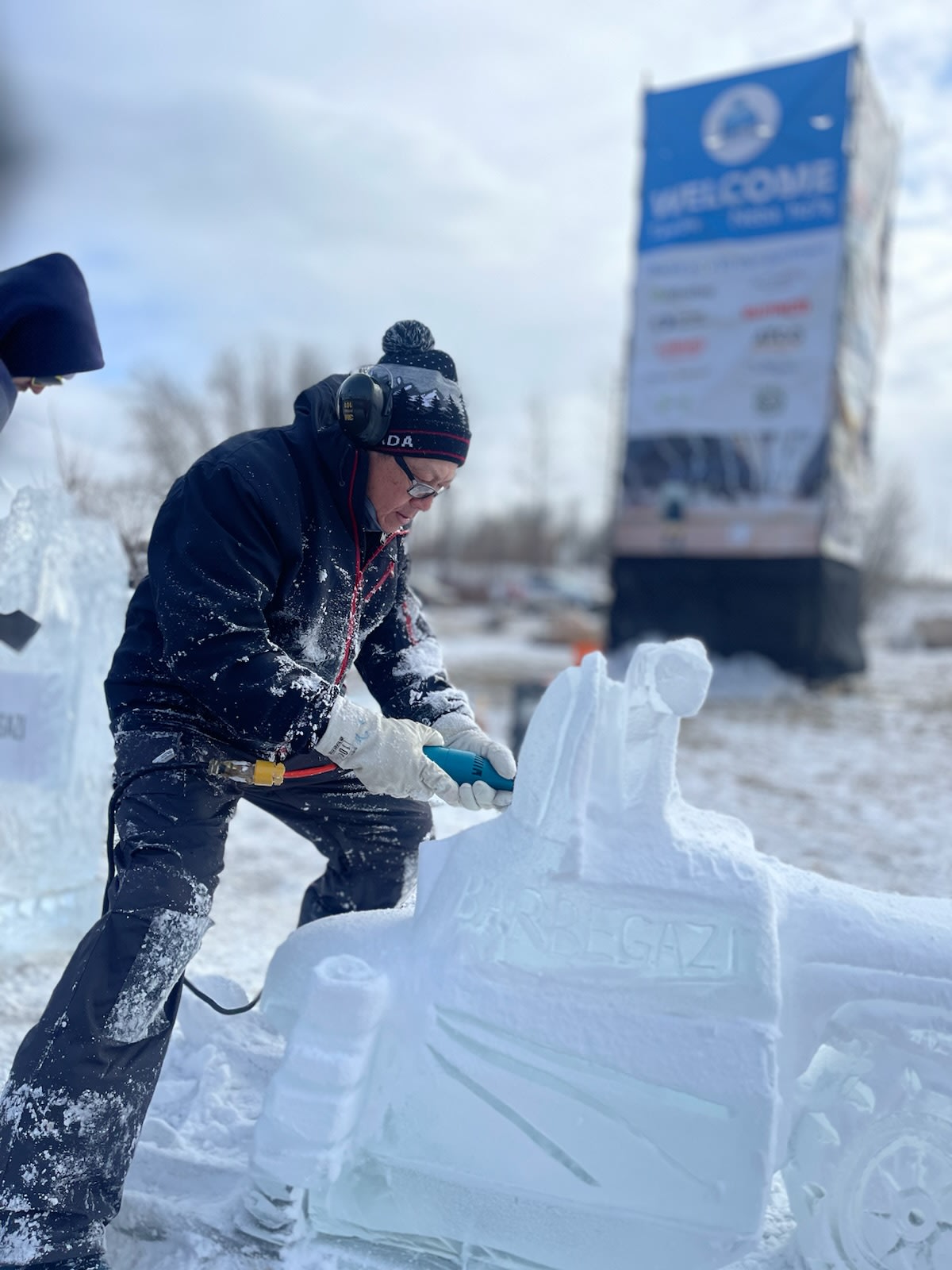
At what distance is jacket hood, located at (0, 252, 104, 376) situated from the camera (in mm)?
2238

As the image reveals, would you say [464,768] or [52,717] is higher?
[464,768]

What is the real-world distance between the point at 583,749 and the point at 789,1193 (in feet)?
2.67

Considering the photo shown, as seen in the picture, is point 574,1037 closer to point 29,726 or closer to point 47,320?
point 47,320

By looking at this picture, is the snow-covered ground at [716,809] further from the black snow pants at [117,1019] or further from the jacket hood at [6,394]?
the jacket hood at [6,394]

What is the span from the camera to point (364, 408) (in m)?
1.84

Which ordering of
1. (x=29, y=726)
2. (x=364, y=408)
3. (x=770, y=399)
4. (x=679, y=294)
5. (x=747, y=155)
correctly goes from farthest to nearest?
(x=679, y=294)
(x=770, y=399)
(x=747, y=155)
(x=29, y=726)
(x=364, y=408)

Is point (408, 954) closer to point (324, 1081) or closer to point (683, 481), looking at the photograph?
point (324, 1081)

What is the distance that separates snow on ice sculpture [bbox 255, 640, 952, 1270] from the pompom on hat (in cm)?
61

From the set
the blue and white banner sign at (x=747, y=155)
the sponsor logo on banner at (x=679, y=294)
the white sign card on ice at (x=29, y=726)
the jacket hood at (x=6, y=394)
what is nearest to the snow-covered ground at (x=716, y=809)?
the white sign card on ice at (x=29, y=726)

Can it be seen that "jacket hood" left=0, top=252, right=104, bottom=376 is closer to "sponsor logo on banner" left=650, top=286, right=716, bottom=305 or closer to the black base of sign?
the black base of sign

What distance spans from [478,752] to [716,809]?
3.44m

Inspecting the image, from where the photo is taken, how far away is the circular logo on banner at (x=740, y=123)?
1025 cm

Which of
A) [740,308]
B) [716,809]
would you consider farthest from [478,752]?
[740,308]

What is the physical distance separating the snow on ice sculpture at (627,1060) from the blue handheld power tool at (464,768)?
0.86ft
